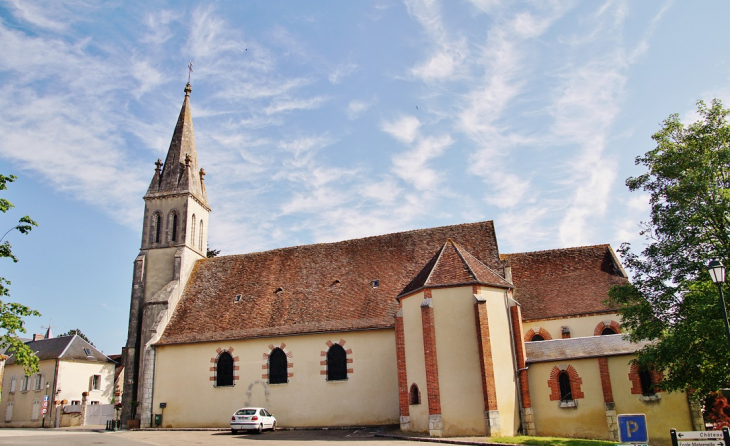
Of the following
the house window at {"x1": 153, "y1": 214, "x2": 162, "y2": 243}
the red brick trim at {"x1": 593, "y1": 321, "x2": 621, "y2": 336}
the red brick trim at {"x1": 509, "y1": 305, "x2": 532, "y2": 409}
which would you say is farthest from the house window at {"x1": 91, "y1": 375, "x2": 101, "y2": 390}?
the red brick trim at {"x1": 593, "y1": 321, "x2": 621, "y2": 336}

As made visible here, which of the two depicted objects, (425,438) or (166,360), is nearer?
(425,438)

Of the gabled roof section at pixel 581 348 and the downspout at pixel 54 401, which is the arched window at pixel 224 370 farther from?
the downspout at pixel 54 401

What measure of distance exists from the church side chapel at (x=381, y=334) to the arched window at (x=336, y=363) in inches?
2.1

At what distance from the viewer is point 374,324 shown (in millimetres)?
25859

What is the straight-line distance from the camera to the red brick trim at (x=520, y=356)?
21.2 meters

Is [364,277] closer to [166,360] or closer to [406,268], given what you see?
[406,268]

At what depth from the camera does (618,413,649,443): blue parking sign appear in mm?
9836

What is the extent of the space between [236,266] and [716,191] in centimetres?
2541

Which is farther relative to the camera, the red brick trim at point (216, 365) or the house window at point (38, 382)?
the house window at point (38, 382)

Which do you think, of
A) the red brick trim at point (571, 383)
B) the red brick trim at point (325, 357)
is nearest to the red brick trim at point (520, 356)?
the red brick trim at point (571, 383)

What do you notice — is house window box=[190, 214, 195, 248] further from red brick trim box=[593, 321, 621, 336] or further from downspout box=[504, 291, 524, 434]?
red brick trim box=[593, 321, 621, 336]

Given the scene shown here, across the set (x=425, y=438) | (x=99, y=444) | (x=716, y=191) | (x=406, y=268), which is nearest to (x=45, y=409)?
(x=99, y=444)

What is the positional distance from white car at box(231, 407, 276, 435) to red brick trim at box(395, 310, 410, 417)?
6449 millimetres

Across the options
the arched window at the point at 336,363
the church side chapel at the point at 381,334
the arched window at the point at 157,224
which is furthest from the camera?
the arched window at the point at 157,224
